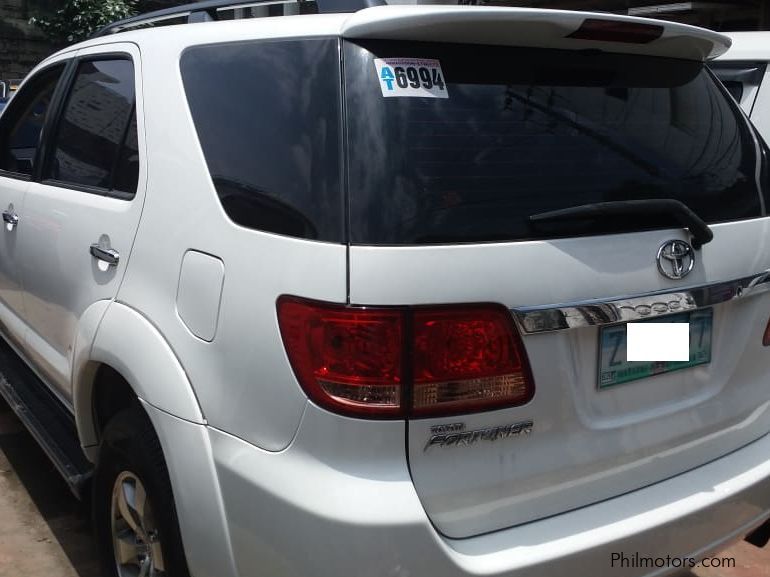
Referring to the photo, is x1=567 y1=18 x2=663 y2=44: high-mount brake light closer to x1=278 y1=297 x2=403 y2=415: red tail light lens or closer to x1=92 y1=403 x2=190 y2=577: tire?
x1=278 y1=297 x2=403 y2=415: red tail light lens

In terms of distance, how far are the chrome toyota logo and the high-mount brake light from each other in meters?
0.53

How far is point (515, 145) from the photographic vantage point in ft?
6.15

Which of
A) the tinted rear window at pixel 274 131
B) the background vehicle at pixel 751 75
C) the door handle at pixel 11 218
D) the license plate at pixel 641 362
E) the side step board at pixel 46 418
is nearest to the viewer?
the tinted rear window at pixel 274 131

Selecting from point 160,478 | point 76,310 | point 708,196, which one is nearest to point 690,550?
point 708,196

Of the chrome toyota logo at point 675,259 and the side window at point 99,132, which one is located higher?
the side window at point 99,132

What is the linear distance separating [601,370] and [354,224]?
2.27 ft

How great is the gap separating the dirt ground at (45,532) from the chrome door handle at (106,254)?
3.92 feet

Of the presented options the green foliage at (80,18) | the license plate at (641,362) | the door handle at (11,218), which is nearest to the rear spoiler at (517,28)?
the license plate at (641,362)

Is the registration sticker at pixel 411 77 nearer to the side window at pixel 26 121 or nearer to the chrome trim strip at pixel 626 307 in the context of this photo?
the chrome trim strip at pixel 626 307

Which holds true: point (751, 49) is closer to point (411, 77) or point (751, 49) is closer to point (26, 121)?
point (411, 77)

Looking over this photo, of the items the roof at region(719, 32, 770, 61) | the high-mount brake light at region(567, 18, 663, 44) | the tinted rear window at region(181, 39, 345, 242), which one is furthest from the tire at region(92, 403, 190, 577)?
the roof at region(719, 32, 770, 61)

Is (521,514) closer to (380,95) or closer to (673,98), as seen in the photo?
(380,95)

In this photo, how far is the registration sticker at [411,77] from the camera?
175 centimetres

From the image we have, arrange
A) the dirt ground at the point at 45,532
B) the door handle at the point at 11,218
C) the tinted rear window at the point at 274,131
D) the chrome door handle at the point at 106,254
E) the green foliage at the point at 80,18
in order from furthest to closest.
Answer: the green foliage at the point at 80,18 < the door handle at the point at 11,218 < the dirt ground at the point at 45,532 < the chrome door handle at the point at 106,254 < the tinted rear window at the point at 274,131
